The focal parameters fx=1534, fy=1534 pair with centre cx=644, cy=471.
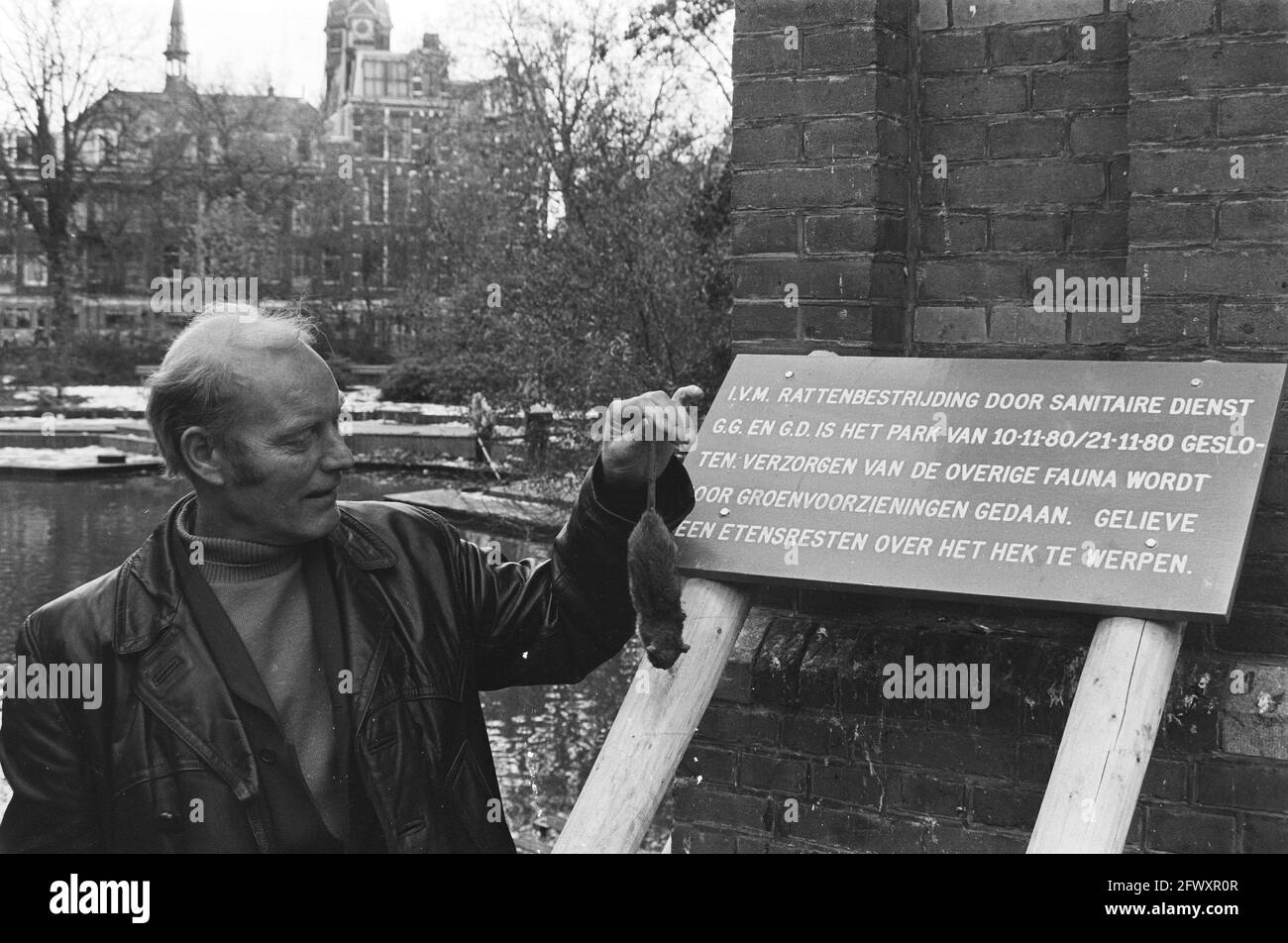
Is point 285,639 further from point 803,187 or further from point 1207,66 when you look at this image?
point 1207,66

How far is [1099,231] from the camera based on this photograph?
12.1ft

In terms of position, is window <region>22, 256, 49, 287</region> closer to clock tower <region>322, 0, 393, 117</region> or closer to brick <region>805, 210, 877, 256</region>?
clock tower <region>322, 0, 393, 117</region>

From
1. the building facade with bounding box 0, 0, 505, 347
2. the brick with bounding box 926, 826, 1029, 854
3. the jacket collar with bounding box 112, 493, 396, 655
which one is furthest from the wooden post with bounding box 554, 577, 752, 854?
the building facade with bounding box 0, 0, 505, 347

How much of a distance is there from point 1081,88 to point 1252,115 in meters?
0.48

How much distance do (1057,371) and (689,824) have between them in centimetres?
150

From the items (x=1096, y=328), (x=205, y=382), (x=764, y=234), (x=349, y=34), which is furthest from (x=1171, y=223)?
Answer: (x=349, y=34)

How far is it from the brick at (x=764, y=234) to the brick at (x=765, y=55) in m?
0.37

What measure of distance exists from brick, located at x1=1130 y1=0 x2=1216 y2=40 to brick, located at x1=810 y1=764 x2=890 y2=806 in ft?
5.91

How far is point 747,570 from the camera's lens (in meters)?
3.07

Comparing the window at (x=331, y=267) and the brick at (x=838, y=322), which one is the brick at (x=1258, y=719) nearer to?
the brick at (x=838, y=322)

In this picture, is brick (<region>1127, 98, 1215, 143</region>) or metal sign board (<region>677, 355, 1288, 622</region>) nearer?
metal sign board (<region>677, 355, 1288, 622</region>)

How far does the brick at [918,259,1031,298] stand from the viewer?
12.5 ft

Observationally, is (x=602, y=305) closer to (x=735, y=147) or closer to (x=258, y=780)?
(x=735, y=147)

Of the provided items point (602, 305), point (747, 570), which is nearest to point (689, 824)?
point (747, 570)
